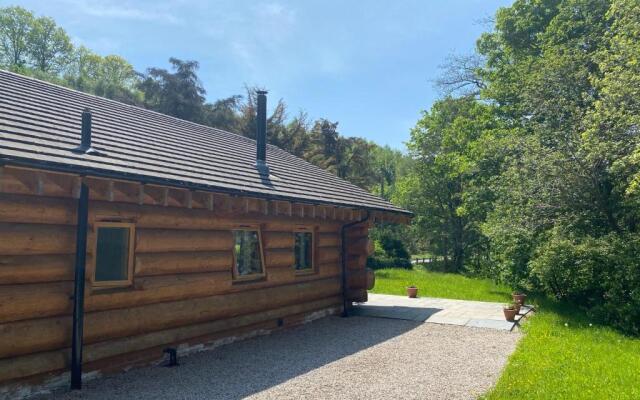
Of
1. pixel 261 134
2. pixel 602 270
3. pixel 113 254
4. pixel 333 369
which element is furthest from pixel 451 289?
pixel 113 254

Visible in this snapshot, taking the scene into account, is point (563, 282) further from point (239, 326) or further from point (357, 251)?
point (239, 326)

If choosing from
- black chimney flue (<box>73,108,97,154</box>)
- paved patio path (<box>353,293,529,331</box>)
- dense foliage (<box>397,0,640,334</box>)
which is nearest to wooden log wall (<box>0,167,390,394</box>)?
black chimney flue (<box>73,108,97,154</box>)

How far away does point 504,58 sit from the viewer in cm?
2184

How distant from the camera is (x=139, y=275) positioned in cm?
683

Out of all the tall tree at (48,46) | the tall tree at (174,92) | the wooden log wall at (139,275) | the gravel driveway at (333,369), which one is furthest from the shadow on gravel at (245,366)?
the tall tree at (48,46)

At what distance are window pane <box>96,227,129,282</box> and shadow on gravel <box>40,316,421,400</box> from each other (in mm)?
1353

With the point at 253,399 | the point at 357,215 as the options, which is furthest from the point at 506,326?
the point at 253,399

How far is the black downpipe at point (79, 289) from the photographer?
5.79 meters

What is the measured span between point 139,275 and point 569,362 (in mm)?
6553

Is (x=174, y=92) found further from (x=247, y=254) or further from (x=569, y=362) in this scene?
(x=569, y=362)

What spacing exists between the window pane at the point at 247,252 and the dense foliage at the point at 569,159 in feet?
22.8

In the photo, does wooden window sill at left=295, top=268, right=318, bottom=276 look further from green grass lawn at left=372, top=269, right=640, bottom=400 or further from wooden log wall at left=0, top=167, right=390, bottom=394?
green grass lawn at left=372, top=269, right=640, bottom=400

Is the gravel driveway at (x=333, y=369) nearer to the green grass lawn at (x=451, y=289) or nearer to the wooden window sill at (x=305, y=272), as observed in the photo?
the wooden window sill at (x=305, y=272)

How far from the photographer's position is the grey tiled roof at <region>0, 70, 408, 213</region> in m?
5.88
